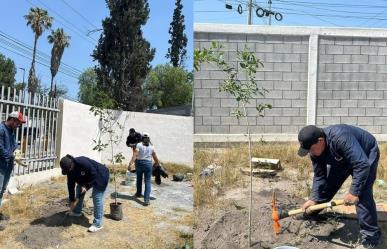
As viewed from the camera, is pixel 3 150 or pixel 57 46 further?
pixel 3 150

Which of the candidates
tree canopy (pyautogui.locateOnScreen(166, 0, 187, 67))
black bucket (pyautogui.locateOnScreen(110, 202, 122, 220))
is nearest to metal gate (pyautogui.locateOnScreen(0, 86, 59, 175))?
→ black bucket (pyautogui.locateOnScreen(110, 202, 122, 220))

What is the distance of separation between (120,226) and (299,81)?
287 centimetres

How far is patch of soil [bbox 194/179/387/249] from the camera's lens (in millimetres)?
3340

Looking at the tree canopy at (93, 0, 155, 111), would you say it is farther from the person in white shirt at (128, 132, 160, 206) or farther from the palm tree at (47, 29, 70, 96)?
the person in white shirt at (128, 132, 160, 206)

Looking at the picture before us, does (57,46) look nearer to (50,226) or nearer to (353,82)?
(50,226)

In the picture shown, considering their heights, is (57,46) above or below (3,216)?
above

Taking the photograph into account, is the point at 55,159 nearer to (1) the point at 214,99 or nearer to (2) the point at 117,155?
(2) the point at 117,155

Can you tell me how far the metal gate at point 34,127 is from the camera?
439 centimetres

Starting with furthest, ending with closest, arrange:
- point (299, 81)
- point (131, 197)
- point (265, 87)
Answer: point (299, 81) → point (265, 87) → point (131, 197)

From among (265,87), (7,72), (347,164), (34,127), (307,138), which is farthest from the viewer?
(265,87)

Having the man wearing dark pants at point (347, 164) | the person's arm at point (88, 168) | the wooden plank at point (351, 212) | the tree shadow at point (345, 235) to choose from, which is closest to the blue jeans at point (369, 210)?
the man wearing dark pants at point (347, 164)

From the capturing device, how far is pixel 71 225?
12.1 feet

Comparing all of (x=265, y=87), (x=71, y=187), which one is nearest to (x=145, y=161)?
(x=71, y=187)

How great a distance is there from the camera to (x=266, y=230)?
347 centimetres
